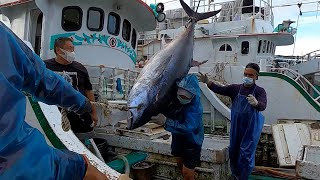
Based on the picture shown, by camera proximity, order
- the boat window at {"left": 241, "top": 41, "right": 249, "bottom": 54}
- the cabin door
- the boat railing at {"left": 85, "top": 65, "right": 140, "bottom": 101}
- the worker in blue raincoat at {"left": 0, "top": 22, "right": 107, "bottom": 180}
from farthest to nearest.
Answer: the boat window at {"left": 241, "top": 41, "right": 249, "bottom": 54}, the cabin door, the boat railing at {"left": 85, "top": 65, "right": 140, "bottom": 101}, the worker in blue raincoat at {"left": 0, "top": 22, "right": 107, "bottom": 180}

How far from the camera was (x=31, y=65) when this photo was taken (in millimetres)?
1197

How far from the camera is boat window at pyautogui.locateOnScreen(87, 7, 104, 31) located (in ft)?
19.4

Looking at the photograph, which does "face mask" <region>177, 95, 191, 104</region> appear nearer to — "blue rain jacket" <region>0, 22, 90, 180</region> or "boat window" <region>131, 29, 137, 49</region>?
"blue rain jacket" <region>0, 22, 90, 180</region>

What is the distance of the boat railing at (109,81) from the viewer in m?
5.15

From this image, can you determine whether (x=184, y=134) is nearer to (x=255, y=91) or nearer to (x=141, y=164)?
(x=255, y=91)

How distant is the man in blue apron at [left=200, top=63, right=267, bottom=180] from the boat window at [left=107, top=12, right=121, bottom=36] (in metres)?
3.16

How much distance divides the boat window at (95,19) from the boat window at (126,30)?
67 centimetres

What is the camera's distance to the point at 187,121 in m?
2.96

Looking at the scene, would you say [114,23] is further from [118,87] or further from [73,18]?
[118,87]

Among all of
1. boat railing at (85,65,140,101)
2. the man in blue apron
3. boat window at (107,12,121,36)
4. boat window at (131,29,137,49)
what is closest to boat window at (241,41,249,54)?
boat window at (131,29,137,49)

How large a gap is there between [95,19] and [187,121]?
3.83 m

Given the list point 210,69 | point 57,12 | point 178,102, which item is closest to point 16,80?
point 178,102

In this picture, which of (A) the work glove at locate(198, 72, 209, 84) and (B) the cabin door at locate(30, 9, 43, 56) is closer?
(A) the work glove at locate(198, 72, 209, 84)

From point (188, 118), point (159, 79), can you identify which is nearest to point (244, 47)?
point (188, 118)
